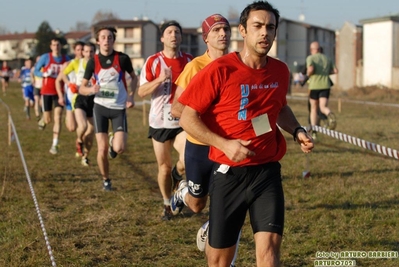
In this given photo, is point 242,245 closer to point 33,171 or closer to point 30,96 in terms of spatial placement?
point 33,171

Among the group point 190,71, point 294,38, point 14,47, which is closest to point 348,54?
point 294,38

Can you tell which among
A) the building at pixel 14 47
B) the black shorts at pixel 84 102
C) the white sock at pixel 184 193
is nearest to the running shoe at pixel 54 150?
the black shorts at pixel 84 102

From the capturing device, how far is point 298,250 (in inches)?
Result: 249

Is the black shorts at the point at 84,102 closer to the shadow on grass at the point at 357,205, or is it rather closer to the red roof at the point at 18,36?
the shadow on grass at the point at 357,205

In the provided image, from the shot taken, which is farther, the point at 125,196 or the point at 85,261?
the point at 125,196

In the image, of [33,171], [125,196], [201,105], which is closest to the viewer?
[201,105]

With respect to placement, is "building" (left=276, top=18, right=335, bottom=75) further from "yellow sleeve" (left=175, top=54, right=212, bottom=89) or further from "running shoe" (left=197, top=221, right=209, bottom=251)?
"running shoe" (left=197, top=221, right=209, bottom=251)

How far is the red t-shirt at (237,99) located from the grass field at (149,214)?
1.72 metres

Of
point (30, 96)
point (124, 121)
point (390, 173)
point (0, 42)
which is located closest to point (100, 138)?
point (124, 121)

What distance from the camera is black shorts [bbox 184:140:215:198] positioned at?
19.8 ft

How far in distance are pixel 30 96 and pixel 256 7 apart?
2052 centimetres

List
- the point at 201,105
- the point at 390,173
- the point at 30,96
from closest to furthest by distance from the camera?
the point at 201,105 < the point at 390,173 < the point at 30,96

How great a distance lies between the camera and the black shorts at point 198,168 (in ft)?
19.8

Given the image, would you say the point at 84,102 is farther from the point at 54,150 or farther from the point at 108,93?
the point at 54,150
